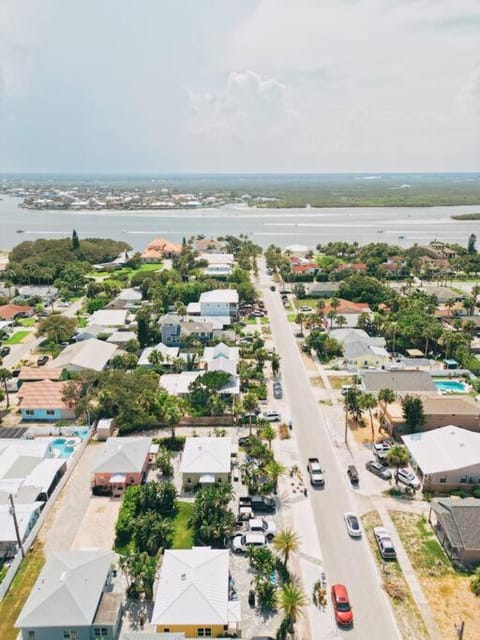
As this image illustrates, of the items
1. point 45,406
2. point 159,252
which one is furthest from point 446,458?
point 159,252

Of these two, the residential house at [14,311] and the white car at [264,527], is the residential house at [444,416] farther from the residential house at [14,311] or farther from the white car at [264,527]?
the residential house at [14,311]

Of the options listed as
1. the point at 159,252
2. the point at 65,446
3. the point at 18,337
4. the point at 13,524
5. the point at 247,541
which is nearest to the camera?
the point at 247,541

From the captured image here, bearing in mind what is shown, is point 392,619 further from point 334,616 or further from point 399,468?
point 399,468

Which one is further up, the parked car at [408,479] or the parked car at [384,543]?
the parked car at [408,479]

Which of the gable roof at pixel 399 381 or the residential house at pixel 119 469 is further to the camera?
the gable roof at pixel 399 381

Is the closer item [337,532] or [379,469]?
[337,532]

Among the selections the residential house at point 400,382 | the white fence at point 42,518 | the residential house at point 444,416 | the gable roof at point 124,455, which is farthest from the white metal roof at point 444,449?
the white fence at point 42,518

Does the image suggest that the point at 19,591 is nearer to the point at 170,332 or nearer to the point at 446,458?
the point at 446,458

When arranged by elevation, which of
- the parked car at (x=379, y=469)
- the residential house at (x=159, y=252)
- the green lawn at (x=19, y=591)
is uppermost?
the residential house at (x=159, y=252)
